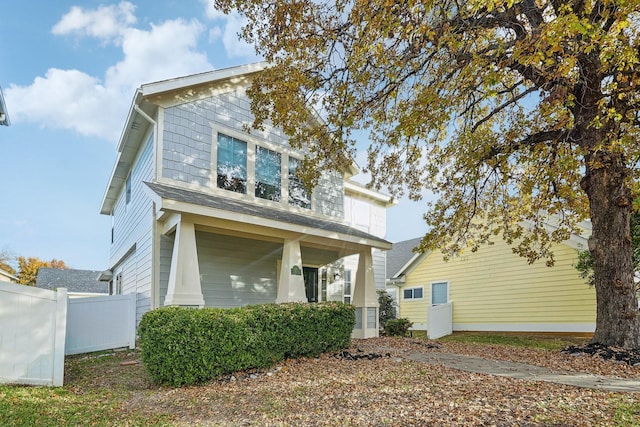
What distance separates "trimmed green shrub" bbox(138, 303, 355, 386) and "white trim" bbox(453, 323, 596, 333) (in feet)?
32.5

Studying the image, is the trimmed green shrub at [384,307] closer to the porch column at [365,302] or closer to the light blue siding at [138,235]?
the porch column at [365,302]

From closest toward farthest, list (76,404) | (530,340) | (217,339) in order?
1. (76,404)
2. (217,339)
3. (530,340)

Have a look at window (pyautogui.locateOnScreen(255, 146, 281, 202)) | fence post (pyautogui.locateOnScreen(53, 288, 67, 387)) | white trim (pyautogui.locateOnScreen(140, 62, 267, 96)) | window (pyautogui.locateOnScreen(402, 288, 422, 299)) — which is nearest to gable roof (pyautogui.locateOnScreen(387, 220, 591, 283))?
window (pyautogui.locateOnScreen(402, 288, 422, 299))

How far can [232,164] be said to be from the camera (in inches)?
435

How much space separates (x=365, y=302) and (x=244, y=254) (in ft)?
11.9

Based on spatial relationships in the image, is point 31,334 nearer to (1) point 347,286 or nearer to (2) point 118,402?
(2) point 118,402

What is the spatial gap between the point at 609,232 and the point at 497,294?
8319 millimetres

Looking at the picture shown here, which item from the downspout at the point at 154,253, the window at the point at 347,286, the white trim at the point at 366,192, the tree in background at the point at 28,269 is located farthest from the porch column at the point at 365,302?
A: the tree in background at the point at 28,269

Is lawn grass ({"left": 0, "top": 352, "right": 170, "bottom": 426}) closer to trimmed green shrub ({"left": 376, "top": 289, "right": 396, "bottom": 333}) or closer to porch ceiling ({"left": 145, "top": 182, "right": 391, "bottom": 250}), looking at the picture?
porch ceiling ({"left": 145, "top": 182, "right": 391, "bottom": 250})

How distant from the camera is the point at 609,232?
8.14 meters

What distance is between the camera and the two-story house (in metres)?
8.91

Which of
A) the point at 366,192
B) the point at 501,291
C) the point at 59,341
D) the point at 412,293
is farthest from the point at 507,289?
the point at 59,341

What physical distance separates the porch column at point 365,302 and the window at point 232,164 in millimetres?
3925

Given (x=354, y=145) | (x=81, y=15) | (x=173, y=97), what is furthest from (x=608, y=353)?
(x=81, y=15)
